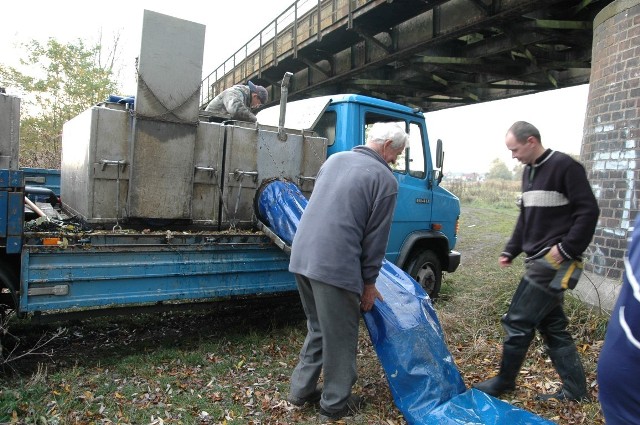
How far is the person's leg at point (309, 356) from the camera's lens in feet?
10.7

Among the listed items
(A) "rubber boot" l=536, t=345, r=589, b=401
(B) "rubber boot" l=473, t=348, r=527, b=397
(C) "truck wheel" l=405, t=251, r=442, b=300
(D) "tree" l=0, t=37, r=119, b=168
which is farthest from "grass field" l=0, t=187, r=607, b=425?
(D) "tree" l=0, t=37, r=119, b=168

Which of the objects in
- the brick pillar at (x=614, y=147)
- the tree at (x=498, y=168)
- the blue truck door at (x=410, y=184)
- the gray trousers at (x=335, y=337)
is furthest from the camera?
the tree at (x=498, y=168)

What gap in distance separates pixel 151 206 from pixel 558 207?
10.7 ft

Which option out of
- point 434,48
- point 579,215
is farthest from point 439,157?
point 434,48

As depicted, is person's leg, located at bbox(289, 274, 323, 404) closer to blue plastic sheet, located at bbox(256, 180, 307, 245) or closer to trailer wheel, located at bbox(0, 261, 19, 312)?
blue plastic sheet, located at bbox(256, 180, 307, 245)

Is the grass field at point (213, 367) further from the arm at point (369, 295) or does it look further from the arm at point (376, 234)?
the arm at point (376, 234)

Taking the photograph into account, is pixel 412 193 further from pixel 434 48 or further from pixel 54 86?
pixel 54 86

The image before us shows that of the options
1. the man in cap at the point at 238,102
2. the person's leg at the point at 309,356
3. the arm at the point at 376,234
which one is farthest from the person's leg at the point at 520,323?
the man in cap at the point at 238,102

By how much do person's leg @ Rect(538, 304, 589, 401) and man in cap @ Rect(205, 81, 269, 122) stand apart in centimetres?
352

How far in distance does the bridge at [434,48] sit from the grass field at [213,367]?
165 inches

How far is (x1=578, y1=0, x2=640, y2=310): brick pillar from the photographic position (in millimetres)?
4676

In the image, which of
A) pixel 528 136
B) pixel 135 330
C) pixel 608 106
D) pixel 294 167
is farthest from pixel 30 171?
pixel 608 106

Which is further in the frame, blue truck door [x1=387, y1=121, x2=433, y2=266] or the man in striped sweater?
blue truck door [x1=387, y1=121, x2=433, y2=266]

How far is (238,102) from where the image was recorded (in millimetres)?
5145
